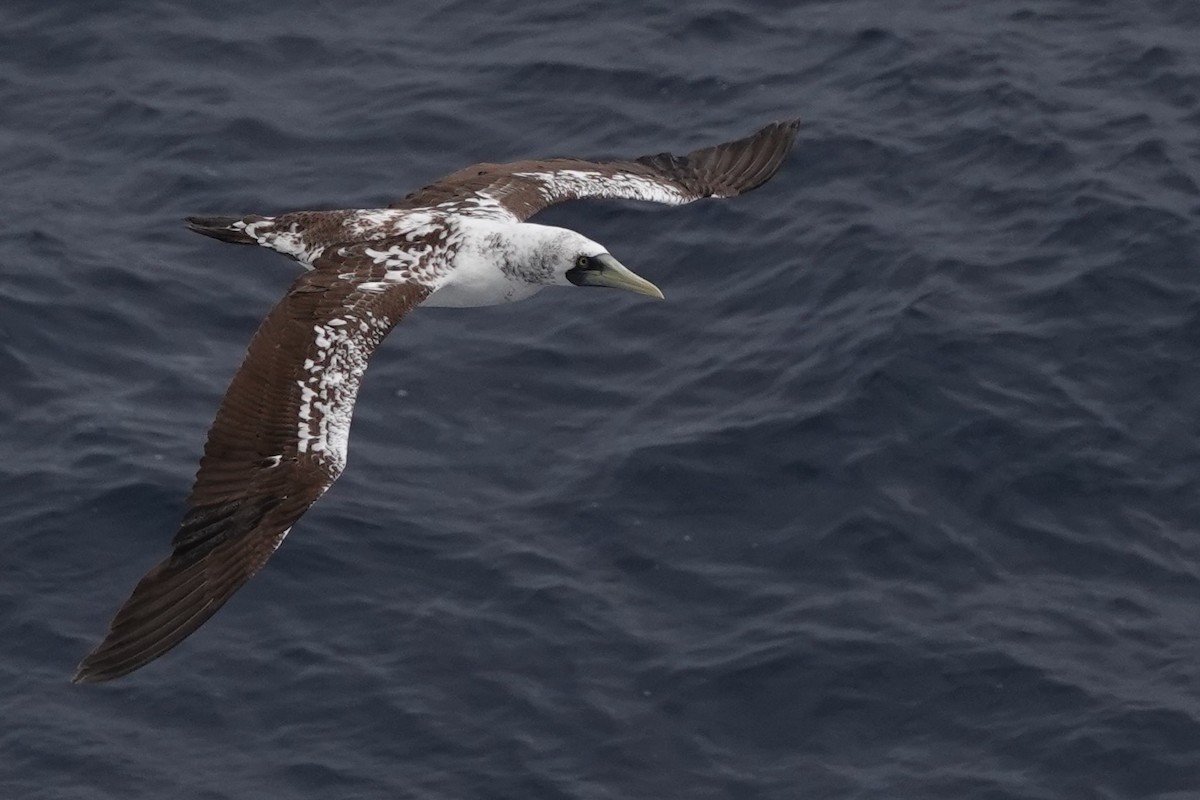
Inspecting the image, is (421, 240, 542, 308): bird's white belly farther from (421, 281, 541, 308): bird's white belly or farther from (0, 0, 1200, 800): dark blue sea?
(0, 0, 1200, 800): dark blue sea

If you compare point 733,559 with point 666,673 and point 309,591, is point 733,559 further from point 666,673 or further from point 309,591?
point 309,591

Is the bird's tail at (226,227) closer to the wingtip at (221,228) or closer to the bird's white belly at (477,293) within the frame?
the wingtip at (221,228)

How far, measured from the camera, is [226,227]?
1892 centimetres

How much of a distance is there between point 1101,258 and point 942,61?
182 inches

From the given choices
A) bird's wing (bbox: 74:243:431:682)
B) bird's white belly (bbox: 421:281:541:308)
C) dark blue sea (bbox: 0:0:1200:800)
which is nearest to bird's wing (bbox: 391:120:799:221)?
bird's white belly (bbox: 421:281:541:308)

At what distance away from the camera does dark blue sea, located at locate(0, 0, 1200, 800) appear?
20.4 m

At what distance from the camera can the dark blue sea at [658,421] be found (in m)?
20.4

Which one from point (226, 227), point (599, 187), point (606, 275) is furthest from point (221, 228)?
point (599, 187)

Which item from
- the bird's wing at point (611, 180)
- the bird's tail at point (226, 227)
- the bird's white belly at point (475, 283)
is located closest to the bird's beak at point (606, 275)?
the bird's white belly at point (475, 283)

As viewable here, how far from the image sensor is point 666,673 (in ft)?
68.1

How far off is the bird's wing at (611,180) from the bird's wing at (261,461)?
2.29 m

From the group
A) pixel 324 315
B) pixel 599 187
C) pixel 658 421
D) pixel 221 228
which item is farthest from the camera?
pixel 658 421

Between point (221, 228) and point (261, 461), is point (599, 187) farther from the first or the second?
point (261, 461)

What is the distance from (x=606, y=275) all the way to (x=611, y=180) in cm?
164
